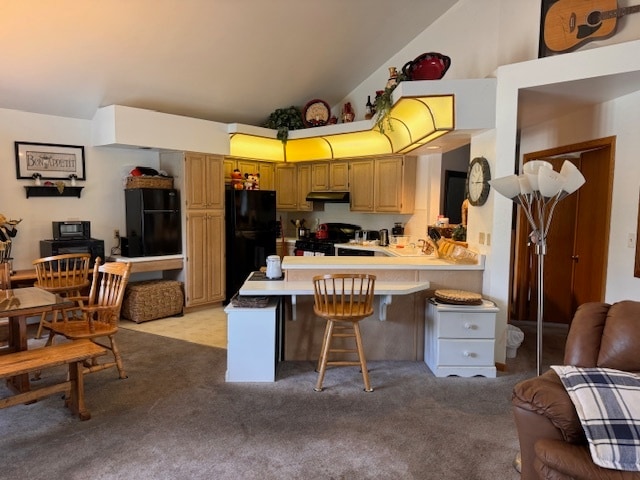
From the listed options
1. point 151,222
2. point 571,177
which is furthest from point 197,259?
point 571,177

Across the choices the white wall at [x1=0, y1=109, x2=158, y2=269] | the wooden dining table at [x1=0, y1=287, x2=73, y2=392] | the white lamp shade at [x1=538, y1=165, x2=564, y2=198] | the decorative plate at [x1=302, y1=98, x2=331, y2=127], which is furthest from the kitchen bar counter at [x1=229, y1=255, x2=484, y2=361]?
the decorative plate at [x1=302, y1=98, x2=331, y2=127]

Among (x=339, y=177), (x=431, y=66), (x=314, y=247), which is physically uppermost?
(x=431, y=66)

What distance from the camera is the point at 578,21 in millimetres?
3393

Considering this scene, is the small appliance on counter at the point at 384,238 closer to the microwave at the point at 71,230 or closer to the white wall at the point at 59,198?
the white wall at the point at 59,198

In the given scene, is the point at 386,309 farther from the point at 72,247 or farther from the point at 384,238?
the point at 72,247

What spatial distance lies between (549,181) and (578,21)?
1783mm

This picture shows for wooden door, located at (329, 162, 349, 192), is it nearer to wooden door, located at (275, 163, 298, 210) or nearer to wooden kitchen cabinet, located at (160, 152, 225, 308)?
wooden door, located at (275, 163, 298, 210)

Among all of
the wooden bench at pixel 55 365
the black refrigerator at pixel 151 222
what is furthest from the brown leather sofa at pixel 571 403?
the black refrigerator at pixel 151 222

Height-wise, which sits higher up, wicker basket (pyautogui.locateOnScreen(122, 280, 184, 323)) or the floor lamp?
the floor lamp

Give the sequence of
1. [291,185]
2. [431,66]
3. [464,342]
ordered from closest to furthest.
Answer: [464,342]
[431,66]
[291,185]

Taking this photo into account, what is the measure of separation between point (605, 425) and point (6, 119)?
5.78 meters

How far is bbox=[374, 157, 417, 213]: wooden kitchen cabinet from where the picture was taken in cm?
582

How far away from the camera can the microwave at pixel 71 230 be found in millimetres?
4738

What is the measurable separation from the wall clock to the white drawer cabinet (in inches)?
40.2
